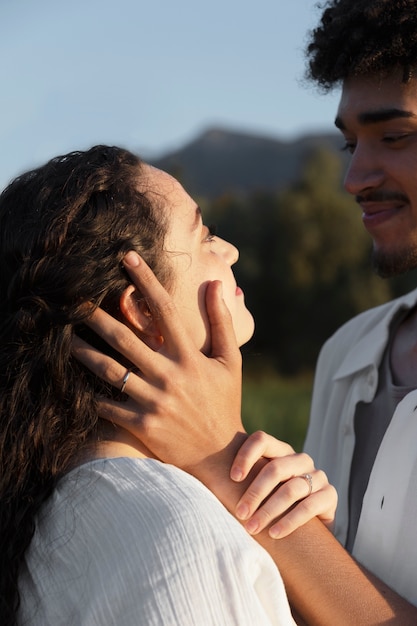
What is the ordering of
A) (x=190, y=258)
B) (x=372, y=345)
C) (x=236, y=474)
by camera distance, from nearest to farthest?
(x=236, y=474), (x=190, y=258), (x=372, y=345)

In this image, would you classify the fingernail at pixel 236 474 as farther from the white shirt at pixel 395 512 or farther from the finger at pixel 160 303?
the white shirt at pixel 395 512

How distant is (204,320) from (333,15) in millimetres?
1933

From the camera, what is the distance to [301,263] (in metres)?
38.3

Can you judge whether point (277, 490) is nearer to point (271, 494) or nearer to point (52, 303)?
point (271, 494)

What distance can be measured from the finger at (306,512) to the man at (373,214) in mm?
795

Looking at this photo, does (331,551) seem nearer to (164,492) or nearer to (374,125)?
(164,492)

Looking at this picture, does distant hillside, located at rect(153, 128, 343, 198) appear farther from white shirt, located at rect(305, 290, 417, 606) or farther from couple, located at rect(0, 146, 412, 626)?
couple, located at rect(0, 146, 412, 626)

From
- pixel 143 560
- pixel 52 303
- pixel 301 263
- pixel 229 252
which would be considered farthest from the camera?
pixel 301 263

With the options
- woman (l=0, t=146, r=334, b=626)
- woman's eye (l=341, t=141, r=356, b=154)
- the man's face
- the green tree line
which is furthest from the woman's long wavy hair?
the green tree line

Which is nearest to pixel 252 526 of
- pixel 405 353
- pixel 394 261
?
→ pixel 405 353

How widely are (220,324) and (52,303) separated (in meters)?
0.43

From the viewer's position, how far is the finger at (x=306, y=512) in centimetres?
191

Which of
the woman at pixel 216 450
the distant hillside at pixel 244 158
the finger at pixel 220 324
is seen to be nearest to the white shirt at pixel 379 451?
the woman at pixel 216 450

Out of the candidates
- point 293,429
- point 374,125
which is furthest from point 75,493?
point 293,429
